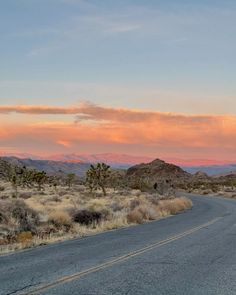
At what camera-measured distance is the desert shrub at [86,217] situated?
83.4 feet

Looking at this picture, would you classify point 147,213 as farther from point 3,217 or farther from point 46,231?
point 3,217

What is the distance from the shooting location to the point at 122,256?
13.9 metres

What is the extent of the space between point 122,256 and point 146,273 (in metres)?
2.76

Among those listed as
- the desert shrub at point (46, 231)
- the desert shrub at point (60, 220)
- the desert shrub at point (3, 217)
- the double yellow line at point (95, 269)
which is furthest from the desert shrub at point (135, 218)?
the double yellow line at point (95, 269)

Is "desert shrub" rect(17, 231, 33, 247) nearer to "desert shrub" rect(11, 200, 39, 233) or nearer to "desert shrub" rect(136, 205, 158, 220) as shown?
"desert shrub" rect(11, 200, 39, 233)

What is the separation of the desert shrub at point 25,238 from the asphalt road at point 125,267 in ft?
2.96

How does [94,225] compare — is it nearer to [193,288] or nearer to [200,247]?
[200,247]

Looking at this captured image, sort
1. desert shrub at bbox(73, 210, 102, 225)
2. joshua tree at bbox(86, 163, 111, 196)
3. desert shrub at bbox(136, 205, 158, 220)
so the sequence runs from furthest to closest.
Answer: joshua tree at bbox(86, 163, 111, 196)
desert shrub at bbox(136, 205, 158, 220)
desert shrub at bbox(73, 210, 102, 225)

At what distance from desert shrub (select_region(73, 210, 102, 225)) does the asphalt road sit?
6324 mm

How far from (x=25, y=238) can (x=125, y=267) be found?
732 centimetres

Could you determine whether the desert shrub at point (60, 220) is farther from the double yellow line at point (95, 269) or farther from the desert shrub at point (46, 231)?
the double yellow line at point (95, 269)

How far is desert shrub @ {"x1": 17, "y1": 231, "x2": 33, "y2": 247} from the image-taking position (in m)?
16.9

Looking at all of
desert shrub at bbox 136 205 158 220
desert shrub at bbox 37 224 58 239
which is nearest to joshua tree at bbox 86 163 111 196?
desert shrub at bbox 136 205 158 220

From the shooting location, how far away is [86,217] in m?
25.9
